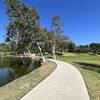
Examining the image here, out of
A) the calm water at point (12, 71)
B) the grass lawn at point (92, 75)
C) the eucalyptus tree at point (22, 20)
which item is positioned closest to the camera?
the grass lawn at point (92, 75)

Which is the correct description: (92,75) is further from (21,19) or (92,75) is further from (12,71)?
(21,19)

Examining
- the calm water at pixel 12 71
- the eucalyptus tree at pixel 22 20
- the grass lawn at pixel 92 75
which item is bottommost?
the calm water at pixel 12 71

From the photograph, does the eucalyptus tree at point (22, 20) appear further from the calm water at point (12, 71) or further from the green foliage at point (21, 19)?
the calm water at point (12, 71)

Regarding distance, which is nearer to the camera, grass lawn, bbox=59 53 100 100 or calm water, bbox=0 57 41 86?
grass lawn, bbox=59 53 100 100

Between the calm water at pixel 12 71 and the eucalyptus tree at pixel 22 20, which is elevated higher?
the eucalyptus tree at pixel 22 20

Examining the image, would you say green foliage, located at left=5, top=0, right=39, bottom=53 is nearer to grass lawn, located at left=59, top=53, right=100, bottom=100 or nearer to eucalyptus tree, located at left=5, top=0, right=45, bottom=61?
eucalyptus tree, located at left=5, top=0, right=45, bottom=61

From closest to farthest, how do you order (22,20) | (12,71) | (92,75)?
1. (92,75)
2. (12,71)
3. (22,20)

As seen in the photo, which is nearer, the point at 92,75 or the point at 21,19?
the point at 92,75

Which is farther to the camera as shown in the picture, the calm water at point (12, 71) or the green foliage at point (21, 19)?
the green foliage at point (21, 19)

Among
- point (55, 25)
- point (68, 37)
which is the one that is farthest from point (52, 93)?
point (68, 37)

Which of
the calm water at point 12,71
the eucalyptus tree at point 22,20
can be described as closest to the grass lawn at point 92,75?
the calm water at point 12,71

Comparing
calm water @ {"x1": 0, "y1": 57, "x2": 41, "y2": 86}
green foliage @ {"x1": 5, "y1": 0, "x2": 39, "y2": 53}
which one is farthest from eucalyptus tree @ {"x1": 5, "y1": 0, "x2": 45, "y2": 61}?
calm water @ {"x1": 0, "y1": 57, "x2": 41, "y2": 86}

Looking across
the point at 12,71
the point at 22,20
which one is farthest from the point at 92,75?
the point at 22,20

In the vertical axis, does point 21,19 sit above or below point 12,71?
above
